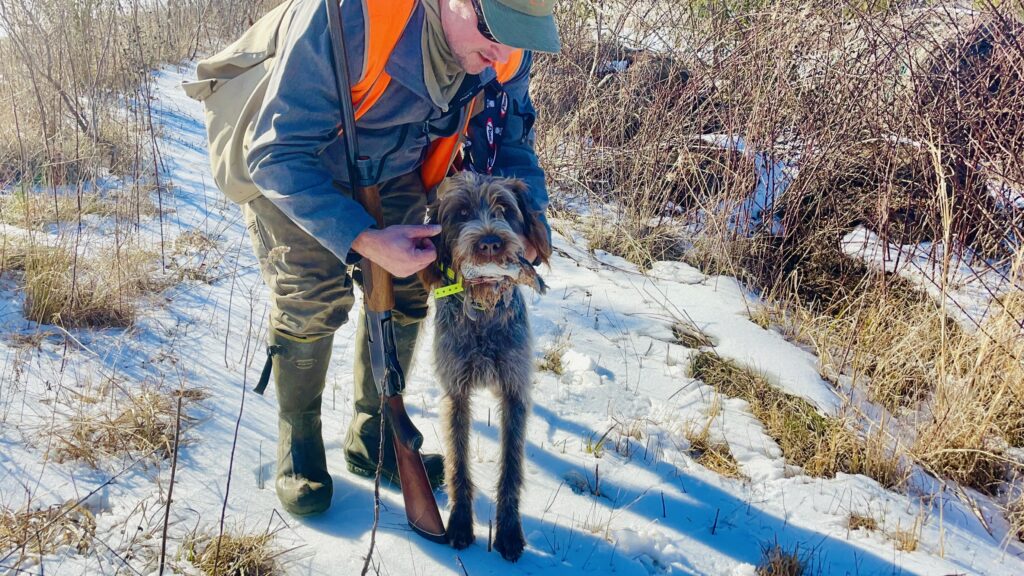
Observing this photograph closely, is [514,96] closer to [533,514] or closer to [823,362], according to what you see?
[533,514]

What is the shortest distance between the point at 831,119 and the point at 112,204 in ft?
17.1

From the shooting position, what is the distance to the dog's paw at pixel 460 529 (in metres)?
2.61

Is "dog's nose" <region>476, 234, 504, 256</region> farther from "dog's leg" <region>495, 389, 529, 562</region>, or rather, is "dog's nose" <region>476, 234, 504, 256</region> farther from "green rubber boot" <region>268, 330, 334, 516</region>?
"green rubber boot" <region>268, 330, 334, 516</region>

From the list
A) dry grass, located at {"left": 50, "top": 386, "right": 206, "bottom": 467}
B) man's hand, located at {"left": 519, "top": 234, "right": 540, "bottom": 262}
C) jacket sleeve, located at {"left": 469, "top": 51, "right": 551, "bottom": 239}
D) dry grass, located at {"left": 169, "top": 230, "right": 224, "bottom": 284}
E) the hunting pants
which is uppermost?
jacket sleeve, located at {"left": 469, "top": 51, "right": 551, "bottom": 239}

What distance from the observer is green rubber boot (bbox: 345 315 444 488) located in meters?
2.98

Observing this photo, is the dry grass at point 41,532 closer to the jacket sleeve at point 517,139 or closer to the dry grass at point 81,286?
the dry grass at point 81,286

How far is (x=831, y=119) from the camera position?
481 centimetres

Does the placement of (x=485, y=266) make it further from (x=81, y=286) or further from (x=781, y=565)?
(x=81, y=286)

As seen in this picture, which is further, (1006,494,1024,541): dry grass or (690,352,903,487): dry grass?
(690,352,903,487): dry grass

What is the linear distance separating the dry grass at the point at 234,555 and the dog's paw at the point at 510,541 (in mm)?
772

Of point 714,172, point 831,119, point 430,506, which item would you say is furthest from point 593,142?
point 430,506

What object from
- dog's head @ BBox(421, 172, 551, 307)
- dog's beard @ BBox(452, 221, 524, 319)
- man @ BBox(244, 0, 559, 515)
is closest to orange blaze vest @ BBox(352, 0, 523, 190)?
man @ BBox(244, 0, 559, 515)

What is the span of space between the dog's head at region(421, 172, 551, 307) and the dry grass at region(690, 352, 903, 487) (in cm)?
157

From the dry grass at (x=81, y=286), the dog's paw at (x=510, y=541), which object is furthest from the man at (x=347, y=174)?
the dry grass at (x=81, y=286)
